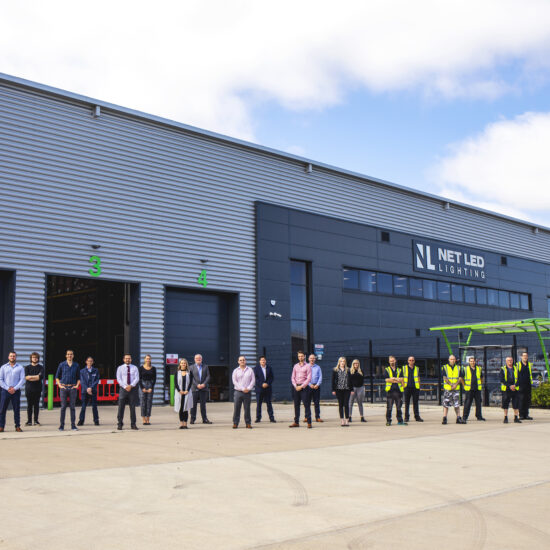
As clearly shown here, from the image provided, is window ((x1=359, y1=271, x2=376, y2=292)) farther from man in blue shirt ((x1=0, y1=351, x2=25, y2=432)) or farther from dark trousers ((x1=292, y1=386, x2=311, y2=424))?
man in blue shirt ((x1=0, y1=351, x2=25, y2=432))

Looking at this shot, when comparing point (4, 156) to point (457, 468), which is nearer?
point (457, 468)

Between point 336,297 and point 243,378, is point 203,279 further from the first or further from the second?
point 243,378

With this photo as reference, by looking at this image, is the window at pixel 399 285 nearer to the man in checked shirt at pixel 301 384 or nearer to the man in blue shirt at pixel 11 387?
the man in checked shirt at pixel 301 384

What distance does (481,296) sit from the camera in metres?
40.2

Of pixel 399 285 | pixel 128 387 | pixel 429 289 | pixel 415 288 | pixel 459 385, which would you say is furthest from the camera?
pixel 429 289

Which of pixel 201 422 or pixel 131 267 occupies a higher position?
pixel 131 267

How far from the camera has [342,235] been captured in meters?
32.2

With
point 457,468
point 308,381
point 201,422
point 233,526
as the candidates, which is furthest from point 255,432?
point 233,526

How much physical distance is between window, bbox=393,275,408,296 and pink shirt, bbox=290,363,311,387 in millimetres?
18991

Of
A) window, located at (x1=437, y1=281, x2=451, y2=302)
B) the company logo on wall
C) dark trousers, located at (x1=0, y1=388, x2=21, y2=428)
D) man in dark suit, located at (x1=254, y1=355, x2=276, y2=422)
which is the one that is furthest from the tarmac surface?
window, located at (x1=437, y1=281, x2=451, y2=302)

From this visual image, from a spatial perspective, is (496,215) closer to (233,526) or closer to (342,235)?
(342,235)

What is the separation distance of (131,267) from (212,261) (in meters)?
3.63

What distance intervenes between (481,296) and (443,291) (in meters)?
3.92

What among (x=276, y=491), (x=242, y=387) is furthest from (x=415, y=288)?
(x=276, y=491)
